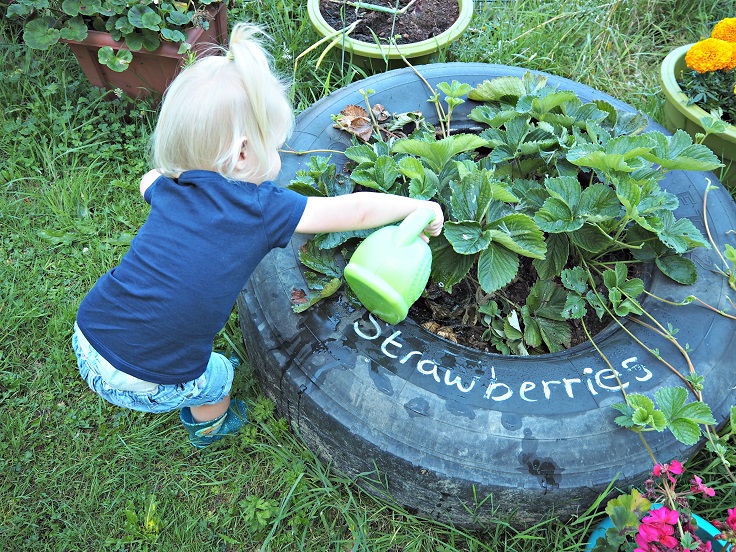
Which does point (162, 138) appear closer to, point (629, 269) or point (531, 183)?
point (531, 183)

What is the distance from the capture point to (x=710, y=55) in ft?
7.85

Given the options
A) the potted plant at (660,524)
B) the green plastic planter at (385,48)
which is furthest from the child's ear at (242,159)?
the green plastic planter at (385,48)

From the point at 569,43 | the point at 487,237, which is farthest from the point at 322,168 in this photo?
the point at 569,43

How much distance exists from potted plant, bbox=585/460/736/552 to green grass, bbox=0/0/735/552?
179 millimetres

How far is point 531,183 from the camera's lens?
6.26 ft

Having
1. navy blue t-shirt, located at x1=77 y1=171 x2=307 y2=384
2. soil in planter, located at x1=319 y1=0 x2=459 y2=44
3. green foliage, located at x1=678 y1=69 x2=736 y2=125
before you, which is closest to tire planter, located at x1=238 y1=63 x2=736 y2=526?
navy blue t-shirt, located at x1=77 y1=171 x2=307 y2=384

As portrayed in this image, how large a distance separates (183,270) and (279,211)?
0.26 meters

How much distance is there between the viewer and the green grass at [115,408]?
1.82 metres

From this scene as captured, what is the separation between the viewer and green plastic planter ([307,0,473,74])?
2.72 m

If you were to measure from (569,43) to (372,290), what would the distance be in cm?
226

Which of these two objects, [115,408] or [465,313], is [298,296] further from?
[115,408]

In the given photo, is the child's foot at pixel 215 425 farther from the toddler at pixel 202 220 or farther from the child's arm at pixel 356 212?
the child's arm at pixel 356 212

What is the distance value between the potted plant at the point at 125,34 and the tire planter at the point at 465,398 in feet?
4.31

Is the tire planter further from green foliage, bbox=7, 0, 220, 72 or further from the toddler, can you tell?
green foliage, bbox=7, 0, 220, 72
